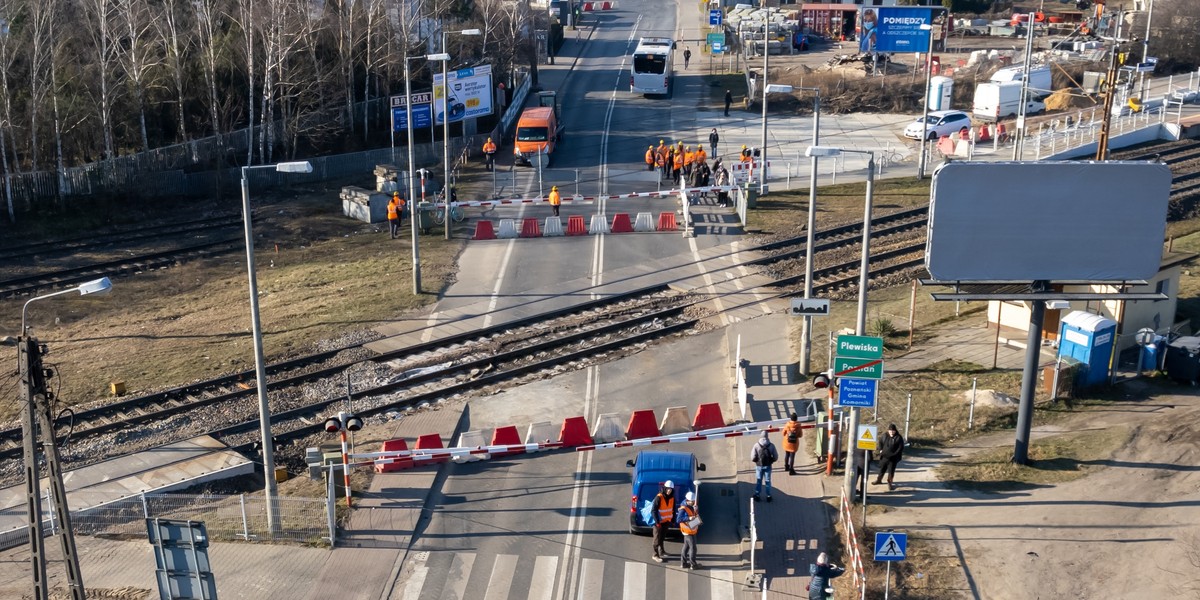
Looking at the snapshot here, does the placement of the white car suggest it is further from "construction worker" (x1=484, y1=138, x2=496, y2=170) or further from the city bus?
"construction worker" (x1=484, y1=138, x2=496, y2=170)

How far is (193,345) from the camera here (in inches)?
1176

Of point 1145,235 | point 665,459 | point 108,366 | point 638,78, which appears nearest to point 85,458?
point 108,366

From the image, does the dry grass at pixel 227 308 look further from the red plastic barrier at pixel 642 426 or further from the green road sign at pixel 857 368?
the green road sign at pixel 857 368

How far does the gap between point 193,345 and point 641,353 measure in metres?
11.3

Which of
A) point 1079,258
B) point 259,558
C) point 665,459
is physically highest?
point 1079,258

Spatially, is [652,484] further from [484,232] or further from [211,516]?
[484,232]

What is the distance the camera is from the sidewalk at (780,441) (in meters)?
19.5

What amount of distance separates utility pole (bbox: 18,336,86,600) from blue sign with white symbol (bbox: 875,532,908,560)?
10.9 m

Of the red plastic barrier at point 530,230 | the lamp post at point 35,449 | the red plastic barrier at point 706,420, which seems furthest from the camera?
the red plastic barrier at point 530,230

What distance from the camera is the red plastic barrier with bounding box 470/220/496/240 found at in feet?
128

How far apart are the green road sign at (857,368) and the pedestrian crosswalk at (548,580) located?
419 centimetres

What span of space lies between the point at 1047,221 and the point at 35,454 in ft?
55.2

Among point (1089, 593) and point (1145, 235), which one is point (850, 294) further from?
point (1089, 593)

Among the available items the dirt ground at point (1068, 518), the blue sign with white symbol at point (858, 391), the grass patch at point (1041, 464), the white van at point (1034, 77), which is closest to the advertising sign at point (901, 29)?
the white van at point (1034, 77)
